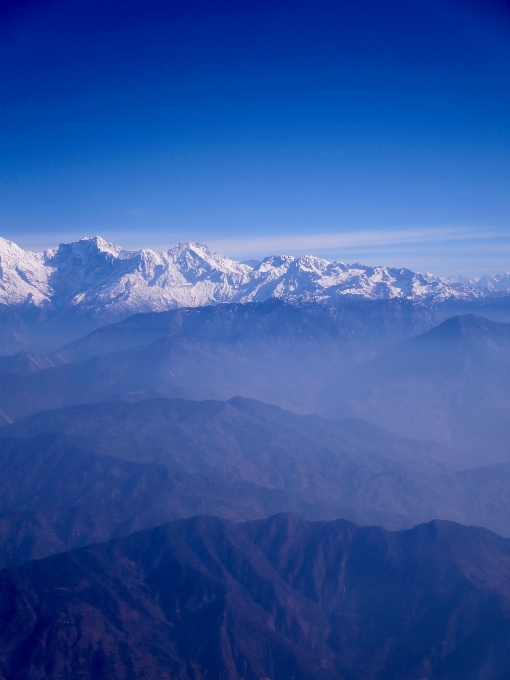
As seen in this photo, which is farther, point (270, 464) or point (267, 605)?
point (270, 464)

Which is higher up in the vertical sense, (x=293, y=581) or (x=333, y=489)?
(x=293, y=581)

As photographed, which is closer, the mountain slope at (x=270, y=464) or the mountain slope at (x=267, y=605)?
the mountain slope at (x=267, y=605)

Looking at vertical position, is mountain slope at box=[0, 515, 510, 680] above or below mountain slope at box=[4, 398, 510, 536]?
above

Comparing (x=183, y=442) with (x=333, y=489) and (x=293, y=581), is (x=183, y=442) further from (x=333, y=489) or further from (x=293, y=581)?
(x=293, y=581)

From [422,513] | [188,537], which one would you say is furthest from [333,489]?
[188,537]

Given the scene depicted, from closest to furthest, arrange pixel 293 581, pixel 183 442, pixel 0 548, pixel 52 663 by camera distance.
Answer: pixel 52 663, pixel 293 581, pixel 0 548, pixel 183 442

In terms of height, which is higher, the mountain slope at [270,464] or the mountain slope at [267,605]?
the mountain slope at [267,605]

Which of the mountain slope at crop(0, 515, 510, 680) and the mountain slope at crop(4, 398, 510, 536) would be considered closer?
the mountain slope at crop(0, 515, 510, 680)

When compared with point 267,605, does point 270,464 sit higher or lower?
lower
